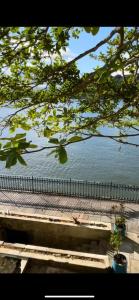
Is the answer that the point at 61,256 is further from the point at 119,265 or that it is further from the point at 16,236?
the point at 16,236

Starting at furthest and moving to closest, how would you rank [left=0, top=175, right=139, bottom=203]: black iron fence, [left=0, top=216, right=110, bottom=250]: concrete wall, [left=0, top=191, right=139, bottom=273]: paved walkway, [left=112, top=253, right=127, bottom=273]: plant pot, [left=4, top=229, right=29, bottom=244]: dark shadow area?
[left=0, top=175, right=139, bottom=203]: black iron fence
[left=0, top=191, right=139, bottom=273]: paved walkway
[left=4, top=229, right=29, bottom=244]: dark shadow area
[left=0, top=216, right=110, bottom=250]: concrete wall
[left=112, top=253, right=127, bottom=273]: plant pot

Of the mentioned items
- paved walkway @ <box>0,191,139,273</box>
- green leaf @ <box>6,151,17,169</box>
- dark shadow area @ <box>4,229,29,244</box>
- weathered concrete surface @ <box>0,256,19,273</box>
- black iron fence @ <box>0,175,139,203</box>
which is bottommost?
dark shadow area @ <box>4,229,29,244</box>

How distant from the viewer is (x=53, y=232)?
41.9 feet

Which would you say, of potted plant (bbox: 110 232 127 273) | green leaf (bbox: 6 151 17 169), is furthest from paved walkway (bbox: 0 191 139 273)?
green leaf (bbox: 6 151 17 169)

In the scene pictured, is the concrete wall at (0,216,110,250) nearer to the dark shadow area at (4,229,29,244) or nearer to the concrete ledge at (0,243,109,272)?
the dark shadow area at (4,229,29,244)

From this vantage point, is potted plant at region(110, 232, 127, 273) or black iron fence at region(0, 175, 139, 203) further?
black iron fence at region(0, 175, 139, 203)

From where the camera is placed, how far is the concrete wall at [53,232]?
40.4 feet

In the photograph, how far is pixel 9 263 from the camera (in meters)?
9.37

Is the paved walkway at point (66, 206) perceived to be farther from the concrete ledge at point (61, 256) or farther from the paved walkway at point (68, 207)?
the concrete ledge at point (61, 256)

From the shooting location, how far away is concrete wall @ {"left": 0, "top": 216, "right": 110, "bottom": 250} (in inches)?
484
